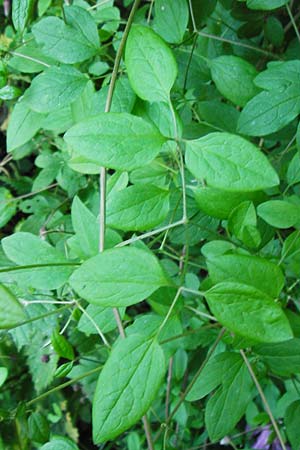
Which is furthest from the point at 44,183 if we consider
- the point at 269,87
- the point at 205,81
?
the point at 269,87

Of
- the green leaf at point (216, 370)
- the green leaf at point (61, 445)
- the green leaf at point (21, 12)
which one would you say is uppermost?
the green leaf at point (21, 12)

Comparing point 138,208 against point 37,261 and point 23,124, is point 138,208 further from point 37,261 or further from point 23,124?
point 23,124

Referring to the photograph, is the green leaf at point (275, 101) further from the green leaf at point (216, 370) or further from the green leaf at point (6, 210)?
the green leaf at point (6, 210)

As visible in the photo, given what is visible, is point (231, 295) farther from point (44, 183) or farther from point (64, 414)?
point (64, 414)

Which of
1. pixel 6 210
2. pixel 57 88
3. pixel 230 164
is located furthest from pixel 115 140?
pixel 6 210

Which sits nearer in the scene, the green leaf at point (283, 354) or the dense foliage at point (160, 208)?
the dense foliage at point (160, 208)

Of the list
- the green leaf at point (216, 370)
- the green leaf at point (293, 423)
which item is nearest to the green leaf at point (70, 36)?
the green leaf at point (216, 370)
